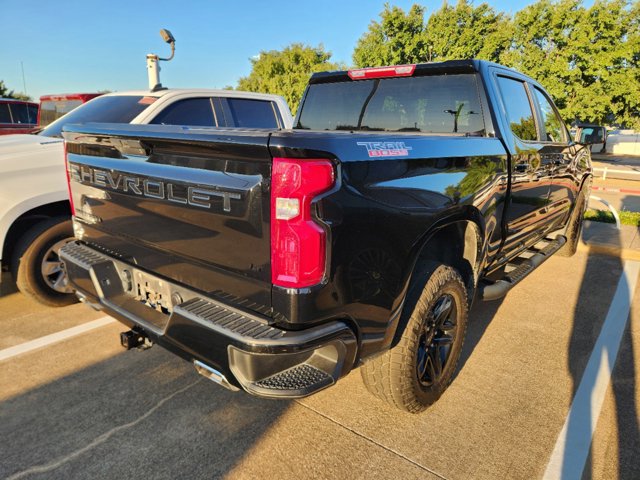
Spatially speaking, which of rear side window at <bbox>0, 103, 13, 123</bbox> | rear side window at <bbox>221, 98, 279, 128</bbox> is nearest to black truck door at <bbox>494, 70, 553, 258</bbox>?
rear side window at <bbox>221, 98, 279, 128</bbox>

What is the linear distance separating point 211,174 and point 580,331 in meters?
3.49

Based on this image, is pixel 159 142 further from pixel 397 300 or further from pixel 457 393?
pixel 457 393

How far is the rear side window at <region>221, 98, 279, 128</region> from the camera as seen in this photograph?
201 inches

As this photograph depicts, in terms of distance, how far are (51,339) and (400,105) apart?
3.33 m

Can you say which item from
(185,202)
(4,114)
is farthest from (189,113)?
(4,114)

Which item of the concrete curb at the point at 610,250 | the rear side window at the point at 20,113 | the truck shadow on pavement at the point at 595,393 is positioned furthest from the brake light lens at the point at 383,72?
the rear side window at the point at 20,113

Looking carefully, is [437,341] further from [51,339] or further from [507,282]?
[51,339]

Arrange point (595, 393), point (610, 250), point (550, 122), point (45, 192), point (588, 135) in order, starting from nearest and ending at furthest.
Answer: point (595, 393)
point (45, 192)
point (550, 122)
point (588, 135)
point (610, 250)

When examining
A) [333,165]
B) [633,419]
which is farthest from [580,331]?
[333,165]

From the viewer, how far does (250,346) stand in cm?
174

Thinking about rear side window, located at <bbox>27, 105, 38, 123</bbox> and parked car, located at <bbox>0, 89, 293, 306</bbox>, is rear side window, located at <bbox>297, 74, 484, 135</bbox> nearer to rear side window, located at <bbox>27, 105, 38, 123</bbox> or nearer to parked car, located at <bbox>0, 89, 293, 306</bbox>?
parked car, located at <bbox>0, 89, 293, 306</bbox>

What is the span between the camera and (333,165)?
1.78 metres

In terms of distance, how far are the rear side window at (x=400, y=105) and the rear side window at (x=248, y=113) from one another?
1.32m

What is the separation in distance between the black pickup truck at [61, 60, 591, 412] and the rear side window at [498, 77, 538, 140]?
0.23ft
